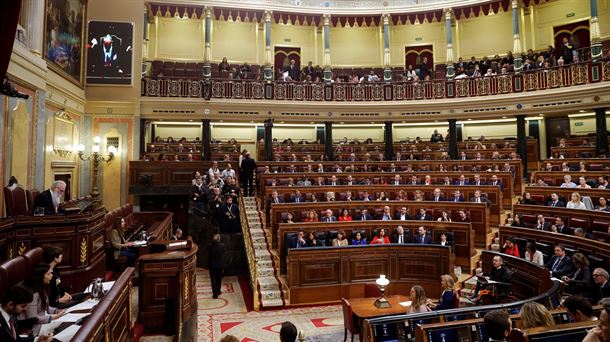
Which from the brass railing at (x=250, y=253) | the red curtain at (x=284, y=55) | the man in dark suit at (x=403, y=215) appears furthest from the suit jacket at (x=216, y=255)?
the red curtain at (x=284, y=55)

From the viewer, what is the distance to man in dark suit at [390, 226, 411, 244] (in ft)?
26.7

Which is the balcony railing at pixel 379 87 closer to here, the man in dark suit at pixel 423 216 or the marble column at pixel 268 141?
the marble column at pixel 268 141


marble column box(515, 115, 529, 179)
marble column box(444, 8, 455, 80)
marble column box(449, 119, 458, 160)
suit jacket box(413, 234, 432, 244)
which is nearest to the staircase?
suit jacket box(413, 234, 432, 244)

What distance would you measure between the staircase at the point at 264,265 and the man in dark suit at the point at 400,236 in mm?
2386

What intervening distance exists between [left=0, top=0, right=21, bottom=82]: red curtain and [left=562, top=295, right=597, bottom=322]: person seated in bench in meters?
4.17

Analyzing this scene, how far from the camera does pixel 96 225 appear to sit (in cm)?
559

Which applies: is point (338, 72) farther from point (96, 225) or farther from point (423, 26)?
point (96, 225)

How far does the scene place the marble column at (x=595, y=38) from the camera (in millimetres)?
12234

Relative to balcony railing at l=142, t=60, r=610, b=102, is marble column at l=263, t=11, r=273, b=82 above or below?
above

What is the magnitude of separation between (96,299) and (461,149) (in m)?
13.4

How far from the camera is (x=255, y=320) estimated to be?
6586 mm

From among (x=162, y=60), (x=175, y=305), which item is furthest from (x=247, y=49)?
(x=175, y=305)

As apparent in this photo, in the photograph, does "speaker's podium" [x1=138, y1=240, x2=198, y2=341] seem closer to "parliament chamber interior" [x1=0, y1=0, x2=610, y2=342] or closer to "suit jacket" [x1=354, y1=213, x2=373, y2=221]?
"parliament chamber interior" [x1=0, y1=0, x2=610, y2=342]

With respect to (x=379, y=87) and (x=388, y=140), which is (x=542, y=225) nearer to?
(x=388, y=140)
